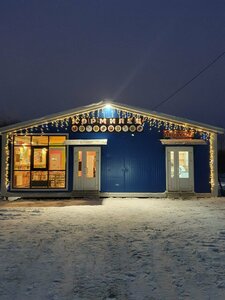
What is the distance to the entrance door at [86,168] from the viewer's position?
59.5 feet

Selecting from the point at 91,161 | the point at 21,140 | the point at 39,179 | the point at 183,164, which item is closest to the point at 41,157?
the point at 39,179

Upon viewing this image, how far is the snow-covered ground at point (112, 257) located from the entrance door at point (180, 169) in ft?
22.4

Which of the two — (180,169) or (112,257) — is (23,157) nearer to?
(180,169)

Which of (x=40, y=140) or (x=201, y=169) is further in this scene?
(x=40, y=140)

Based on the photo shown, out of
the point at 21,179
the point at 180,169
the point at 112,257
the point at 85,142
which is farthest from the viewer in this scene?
the point at 21,179

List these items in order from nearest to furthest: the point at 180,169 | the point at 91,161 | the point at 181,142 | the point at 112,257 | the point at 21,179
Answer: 1. the point at 112,257
2. the point at 181,142
3. the point at 180,169
4. the point at 91,161
5. the point at 21,179

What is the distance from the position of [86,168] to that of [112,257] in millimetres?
11852

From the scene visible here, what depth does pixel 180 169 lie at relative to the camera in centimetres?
1825

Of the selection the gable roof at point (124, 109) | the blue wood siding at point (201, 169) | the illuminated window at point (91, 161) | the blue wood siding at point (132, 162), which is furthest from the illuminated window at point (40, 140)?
the blue wood siding at point (201, 169)

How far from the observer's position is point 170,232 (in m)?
8.79

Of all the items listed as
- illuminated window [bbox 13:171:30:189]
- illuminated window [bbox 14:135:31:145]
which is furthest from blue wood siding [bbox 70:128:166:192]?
illuminated window [bbox 13:171:30:189]

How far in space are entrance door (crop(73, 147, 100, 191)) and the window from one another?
2.17 ft

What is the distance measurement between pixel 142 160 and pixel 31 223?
8.98 m

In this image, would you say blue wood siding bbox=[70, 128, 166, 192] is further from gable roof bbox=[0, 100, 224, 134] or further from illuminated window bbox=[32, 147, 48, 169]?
illuminated window bbox=[32, 147, 48, 169]
